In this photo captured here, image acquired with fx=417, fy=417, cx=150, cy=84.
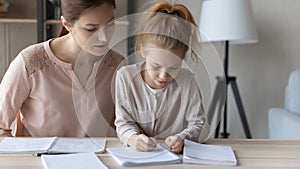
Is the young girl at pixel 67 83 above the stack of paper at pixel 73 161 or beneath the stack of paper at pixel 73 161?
above

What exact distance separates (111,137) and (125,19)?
344mm

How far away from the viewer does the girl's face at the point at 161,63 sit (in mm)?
1019

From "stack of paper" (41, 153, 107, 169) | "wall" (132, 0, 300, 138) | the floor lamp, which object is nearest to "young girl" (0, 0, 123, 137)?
"stack of paper" (41, 153, 107, 169)

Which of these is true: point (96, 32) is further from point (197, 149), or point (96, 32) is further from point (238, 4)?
point (238, 4)

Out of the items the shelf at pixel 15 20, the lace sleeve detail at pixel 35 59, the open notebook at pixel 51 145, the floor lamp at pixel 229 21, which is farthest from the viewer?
the shelf at pixel 15 20

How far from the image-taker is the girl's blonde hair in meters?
1.03

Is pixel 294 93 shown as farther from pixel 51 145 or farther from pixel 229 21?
pixel 51 145

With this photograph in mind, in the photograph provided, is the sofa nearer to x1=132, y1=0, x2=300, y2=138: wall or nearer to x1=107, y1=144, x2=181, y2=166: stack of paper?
x1=132, y1=0, x2=300, y2=138: wall

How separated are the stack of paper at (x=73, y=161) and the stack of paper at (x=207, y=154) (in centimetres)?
20

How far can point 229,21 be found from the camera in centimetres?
257

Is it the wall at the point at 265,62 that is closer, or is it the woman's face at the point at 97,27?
the woman's face at the point at 97,27

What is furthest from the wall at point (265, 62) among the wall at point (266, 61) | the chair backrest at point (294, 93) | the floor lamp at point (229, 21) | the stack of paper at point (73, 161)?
the stack of paper at point (73, 161)

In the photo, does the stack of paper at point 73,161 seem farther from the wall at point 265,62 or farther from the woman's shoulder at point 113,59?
the wall at point 265,62

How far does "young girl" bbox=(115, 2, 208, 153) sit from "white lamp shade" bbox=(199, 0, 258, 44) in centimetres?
150
